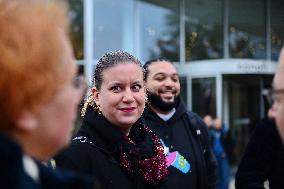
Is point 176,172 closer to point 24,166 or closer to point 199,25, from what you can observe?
point 24,166

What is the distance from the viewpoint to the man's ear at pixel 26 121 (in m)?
1.13

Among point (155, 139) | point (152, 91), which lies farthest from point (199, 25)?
point (155, 139)

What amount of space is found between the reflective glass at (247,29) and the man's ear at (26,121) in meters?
13.2

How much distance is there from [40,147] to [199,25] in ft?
43.9

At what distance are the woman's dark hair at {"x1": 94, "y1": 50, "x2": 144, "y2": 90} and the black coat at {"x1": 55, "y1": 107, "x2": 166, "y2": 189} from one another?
0.61ft

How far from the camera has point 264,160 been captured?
2.50 m

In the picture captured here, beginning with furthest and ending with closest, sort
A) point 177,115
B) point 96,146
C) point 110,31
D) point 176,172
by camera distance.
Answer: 1. point 110,31
2. point 177,115
3. point 176,172
4. point 96,146

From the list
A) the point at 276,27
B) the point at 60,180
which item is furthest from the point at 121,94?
the point at 276,27

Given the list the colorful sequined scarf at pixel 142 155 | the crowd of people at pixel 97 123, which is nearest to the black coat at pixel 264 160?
the crowd of people at pixel 97 123

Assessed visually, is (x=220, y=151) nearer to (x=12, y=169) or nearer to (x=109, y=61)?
(x=109, y=61)

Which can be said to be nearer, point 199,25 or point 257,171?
point 257,171

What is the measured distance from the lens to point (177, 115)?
3615 millimetres

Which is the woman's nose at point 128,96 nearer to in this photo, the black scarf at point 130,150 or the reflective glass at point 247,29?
the black scarf at point 130,150

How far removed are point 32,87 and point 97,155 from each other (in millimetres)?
1210
